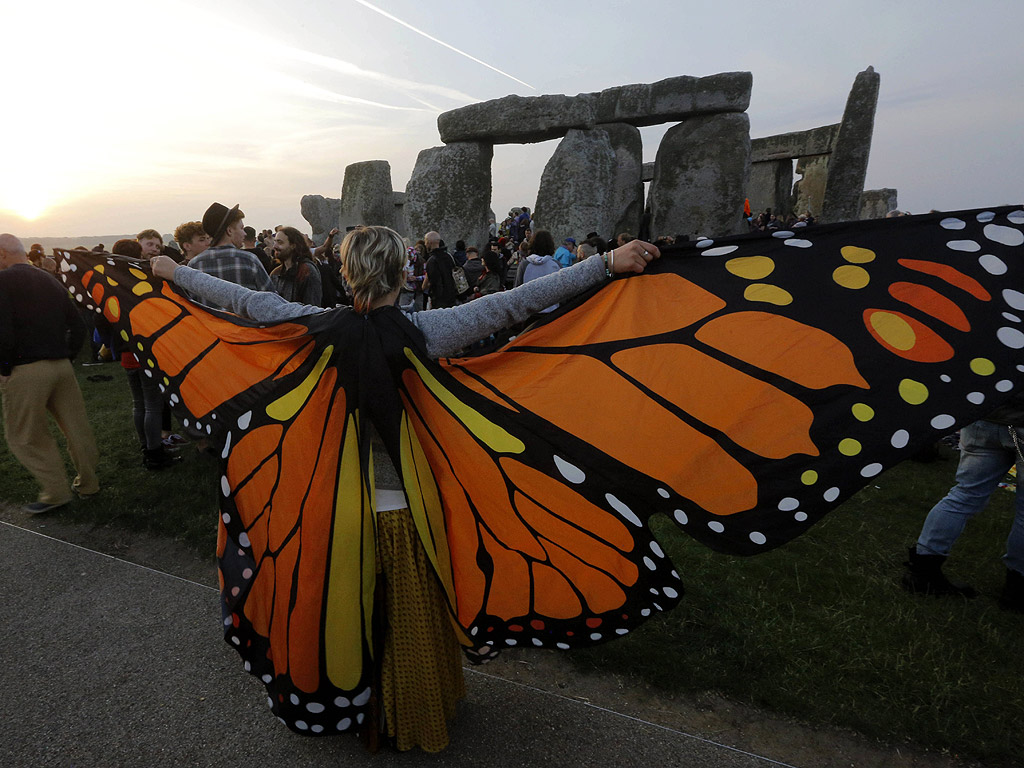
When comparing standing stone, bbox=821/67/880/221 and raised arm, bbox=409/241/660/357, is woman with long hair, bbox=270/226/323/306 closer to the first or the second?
raised arm, bbox=409/241/660/357

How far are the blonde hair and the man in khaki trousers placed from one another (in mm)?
3083

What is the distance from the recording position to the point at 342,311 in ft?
5.89

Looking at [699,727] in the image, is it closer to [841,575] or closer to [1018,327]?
[841,575]

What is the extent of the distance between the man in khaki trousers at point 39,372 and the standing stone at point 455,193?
7.87 metres

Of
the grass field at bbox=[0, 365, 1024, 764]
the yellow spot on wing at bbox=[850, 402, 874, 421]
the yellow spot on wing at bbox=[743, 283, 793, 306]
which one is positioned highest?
the yellow spot on wing at bbox=[743, 283, 793, 306]

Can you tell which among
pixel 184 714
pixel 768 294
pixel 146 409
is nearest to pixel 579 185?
pixel 146 409

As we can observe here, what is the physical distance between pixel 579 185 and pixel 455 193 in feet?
8.00

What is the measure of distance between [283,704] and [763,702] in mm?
1745

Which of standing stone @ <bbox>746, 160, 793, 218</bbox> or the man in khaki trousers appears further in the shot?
standing stone @ <bbox>746, 160, 793, 218</bbox>

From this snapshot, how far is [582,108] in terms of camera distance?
421 inches

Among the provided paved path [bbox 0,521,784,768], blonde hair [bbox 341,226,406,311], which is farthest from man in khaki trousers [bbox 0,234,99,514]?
blonde hair [bbox 341,226,406,311]

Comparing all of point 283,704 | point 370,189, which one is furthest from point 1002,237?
point 370,189

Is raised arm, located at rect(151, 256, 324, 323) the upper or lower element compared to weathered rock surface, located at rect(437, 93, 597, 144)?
lower

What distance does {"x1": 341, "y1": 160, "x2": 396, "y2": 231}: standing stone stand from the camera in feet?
47.6
